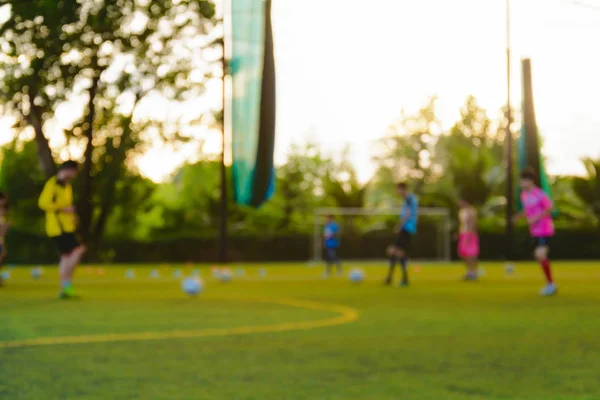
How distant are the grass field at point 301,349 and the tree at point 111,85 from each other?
4.53 m

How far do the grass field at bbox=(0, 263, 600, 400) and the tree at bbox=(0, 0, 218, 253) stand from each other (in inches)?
178

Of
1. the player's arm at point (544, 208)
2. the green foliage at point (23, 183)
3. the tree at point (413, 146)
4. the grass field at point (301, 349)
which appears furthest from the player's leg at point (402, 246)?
the tree at point (413, 146)

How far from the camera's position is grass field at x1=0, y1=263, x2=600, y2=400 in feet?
17.5

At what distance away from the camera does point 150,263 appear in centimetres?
3900

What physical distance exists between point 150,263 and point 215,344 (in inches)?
1255

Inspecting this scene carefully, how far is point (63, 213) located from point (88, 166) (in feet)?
53.2

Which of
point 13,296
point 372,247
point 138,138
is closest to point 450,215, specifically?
point 372,247

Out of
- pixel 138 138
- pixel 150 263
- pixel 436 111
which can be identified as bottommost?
pixel 150 263

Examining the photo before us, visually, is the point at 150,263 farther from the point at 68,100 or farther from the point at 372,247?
the point at 68,100

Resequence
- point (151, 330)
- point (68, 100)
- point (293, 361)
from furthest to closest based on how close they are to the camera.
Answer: point (68, 100) → point (151, 330) → point (293, 361)

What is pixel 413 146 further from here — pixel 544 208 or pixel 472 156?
pixel 544 208

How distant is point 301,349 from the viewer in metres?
7.19

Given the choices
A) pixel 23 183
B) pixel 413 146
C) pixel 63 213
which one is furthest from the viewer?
Answer: pixel 413 146

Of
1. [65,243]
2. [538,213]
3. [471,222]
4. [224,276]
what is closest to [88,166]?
[224,276]
